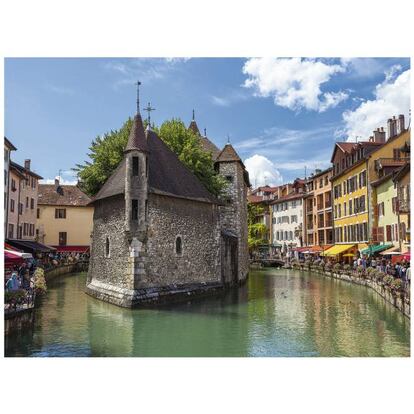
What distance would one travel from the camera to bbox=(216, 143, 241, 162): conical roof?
35312 mm

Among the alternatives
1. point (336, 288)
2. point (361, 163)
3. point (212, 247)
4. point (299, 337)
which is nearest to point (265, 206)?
point (361, 163)

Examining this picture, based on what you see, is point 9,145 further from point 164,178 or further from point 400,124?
point 400,124

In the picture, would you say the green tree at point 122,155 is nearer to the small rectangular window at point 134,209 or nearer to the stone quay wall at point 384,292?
the small rectangular window at point 134,209

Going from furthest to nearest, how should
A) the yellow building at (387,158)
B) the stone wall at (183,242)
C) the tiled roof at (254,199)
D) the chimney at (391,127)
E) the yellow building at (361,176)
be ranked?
the tiled roof at (254,199), the chimney at (391,127), the yellow building at (361,176), the yellow building at (387,158), the stone wall at (183,242)

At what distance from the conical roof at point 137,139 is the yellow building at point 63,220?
3222 centimetres

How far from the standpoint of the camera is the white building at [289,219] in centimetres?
6172

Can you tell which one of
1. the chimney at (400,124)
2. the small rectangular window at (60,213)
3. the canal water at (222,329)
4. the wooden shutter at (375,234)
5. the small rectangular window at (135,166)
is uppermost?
the chimney at (400,124)

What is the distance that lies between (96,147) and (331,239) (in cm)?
3031

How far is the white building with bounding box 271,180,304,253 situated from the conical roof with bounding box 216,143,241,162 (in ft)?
87.5

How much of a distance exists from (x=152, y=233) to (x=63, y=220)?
33.9 m

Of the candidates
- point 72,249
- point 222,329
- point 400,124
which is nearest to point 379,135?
point 400,124

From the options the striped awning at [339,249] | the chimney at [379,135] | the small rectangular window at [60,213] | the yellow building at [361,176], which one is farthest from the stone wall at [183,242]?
the small rectangular window at [60,213]

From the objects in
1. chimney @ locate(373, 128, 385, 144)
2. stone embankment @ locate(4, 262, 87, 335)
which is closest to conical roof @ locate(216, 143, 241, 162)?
chimney @ locate(373, 128, 385, 144)

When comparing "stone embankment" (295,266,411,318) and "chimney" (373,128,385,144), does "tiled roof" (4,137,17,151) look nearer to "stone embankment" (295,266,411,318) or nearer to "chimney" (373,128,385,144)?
"stone embankment" (295,266,411,318)
